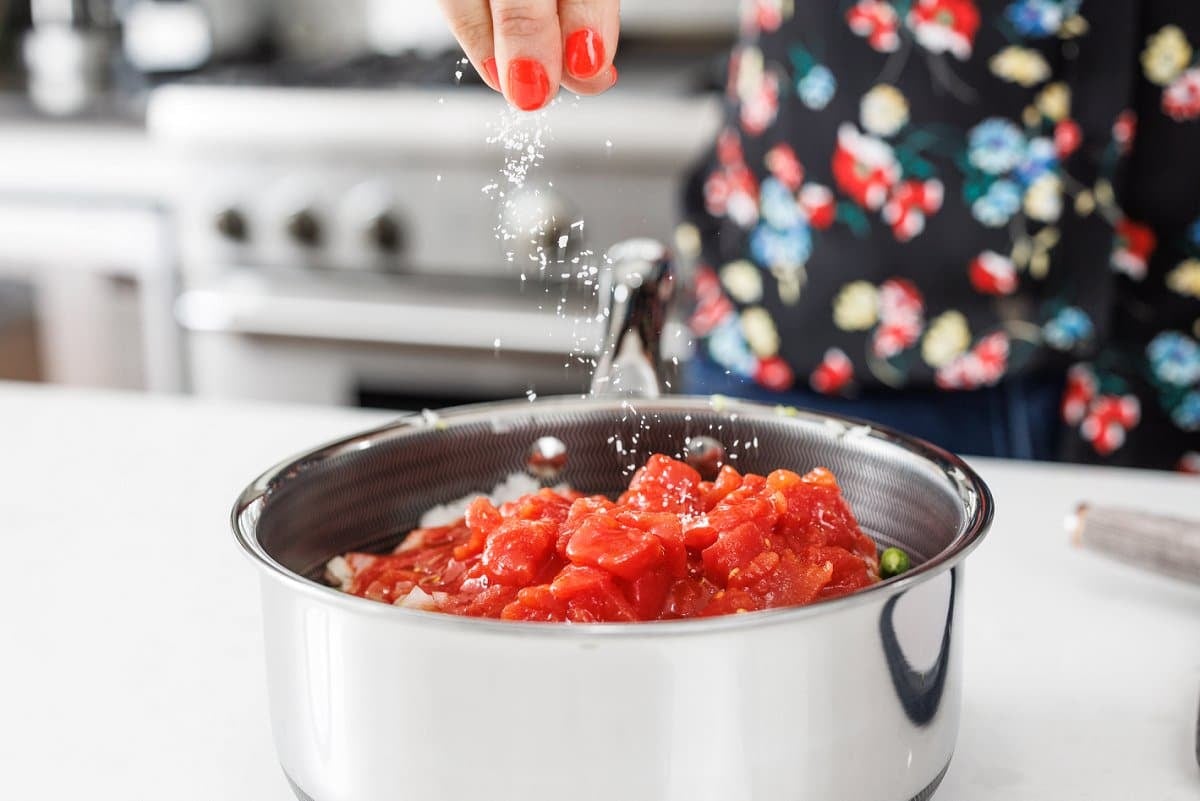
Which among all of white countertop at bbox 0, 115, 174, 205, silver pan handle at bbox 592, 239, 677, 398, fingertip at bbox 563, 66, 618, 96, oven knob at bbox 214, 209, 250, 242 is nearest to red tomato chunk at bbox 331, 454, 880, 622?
silver pan handle at bbox 592, 239, 677, 398

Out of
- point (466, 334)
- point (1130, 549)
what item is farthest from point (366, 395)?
point (1130, 549)

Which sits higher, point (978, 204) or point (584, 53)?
point (584, 53)

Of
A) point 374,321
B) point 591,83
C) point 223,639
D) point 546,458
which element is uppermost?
point 591,83

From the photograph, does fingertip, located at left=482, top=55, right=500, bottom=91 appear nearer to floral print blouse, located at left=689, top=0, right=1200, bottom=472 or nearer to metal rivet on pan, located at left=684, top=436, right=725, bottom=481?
metal rivet on pan, located at left=684, top=436, right=725, bottom=481

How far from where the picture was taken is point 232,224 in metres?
2.19

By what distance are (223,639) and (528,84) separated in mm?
429

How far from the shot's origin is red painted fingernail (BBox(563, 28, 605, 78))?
70 centimetres

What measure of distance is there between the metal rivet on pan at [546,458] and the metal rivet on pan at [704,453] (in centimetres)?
8

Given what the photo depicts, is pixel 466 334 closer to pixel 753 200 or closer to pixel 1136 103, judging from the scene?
pixel 753 200

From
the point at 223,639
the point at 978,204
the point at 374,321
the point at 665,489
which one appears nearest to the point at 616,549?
the point at 665,489

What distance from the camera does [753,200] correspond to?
59.5 inches

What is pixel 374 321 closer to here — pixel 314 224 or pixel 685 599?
pixel 314 224

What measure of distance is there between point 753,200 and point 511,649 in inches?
41.6

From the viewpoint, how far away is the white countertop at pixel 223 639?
2.35 feet
